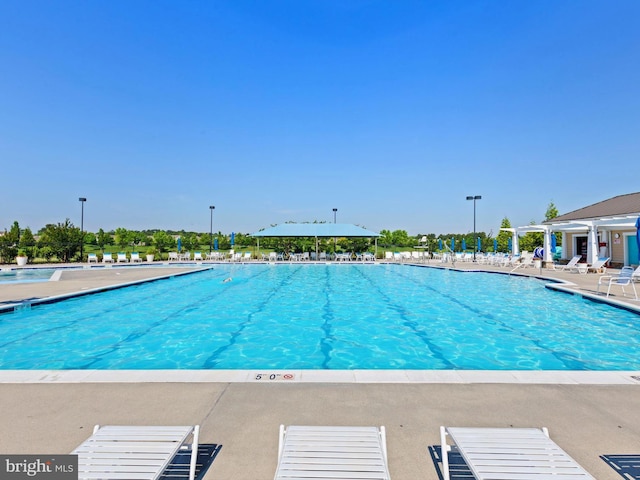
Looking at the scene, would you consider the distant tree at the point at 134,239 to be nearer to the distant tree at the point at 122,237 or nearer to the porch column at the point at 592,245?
the distant tree at the point at 122,237

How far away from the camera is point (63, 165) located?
24188 millimetres

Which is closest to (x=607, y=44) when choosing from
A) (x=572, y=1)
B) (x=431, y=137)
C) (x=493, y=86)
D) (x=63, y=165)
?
(x=572, y=1)

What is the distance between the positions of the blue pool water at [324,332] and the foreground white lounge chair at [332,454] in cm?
300

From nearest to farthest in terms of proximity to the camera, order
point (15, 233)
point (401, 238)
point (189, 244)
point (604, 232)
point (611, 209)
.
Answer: point (604, 232) < point (611, 209) < point (15, 233) < point (189, 244) < point (401, 238)

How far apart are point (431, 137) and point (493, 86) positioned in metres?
5.62

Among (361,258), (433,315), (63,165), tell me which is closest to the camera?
(433,315)

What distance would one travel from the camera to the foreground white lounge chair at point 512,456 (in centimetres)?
166

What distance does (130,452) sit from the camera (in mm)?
1827

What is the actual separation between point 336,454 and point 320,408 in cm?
113

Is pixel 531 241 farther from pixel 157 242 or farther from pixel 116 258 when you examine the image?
pixel 116 258

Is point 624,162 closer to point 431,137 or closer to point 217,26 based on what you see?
point 431,137

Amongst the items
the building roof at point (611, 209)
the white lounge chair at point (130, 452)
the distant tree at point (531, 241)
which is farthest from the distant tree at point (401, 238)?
the white lounge chair at point (130, 452)

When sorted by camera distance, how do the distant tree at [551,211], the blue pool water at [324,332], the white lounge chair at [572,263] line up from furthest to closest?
the distant tree at [551,211], the white lounge chair at [572,263], the blue pool water at [324,332]

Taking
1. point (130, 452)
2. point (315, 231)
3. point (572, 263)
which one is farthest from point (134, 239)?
point (130, 452)
